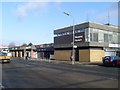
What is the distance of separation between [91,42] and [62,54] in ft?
43.8

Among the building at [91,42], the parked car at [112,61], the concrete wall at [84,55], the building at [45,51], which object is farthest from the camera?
the building at [45,51]

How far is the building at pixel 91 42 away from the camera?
57.3 metres

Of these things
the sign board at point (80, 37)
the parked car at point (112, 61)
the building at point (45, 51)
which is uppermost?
the sign board at point (80, 37)

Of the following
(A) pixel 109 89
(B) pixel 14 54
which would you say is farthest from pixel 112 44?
(B) pixel 14 54

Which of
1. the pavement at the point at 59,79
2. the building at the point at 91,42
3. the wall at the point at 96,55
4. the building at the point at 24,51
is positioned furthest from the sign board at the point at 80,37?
the pavement at the point at 59,79

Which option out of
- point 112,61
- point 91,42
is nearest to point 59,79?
point 112,61

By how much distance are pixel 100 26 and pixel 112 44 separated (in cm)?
521

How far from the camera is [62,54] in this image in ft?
224

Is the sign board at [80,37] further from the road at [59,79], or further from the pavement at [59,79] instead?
the road at [59,79]

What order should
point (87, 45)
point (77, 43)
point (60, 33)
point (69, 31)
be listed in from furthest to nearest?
point (60, 33) → point (69, 31) → point (77, 43) → point (87, 45)

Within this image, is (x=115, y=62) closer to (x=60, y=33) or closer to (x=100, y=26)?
(x=100, y=26)

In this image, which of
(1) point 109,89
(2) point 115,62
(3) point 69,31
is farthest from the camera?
(3) point 69,31

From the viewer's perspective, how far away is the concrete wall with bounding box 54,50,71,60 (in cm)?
6518

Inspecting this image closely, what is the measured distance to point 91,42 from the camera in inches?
2232
